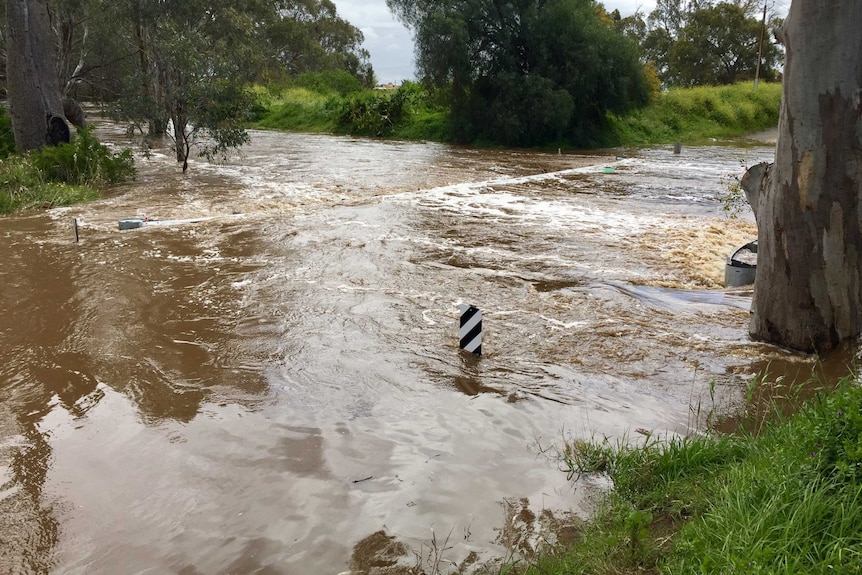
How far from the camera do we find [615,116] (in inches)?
1374

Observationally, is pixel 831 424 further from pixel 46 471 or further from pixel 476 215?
pixel 476 215

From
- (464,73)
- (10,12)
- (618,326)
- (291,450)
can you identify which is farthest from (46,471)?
(464,73)

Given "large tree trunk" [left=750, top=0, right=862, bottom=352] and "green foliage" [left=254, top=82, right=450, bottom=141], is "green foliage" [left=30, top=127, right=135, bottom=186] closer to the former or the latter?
"large tree trunk" [left=750, top=0, right=862, bottom=352]

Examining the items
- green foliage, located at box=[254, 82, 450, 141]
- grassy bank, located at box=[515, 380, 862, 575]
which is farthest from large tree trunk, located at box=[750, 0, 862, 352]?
green foliage, located at box=[254, 82, 450, 141]

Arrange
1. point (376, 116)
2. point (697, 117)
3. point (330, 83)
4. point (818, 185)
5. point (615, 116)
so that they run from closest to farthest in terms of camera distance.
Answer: point (818, 185), point (615, 116), point (376, 116), point (697, 117), point (330, 83)

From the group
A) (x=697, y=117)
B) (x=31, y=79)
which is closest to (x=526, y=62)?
(x=697, y=117)

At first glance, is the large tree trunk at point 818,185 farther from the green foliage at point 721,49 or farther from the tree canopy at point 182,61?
the green foliage at point 721,49

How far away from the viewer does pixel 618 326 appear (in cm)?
755

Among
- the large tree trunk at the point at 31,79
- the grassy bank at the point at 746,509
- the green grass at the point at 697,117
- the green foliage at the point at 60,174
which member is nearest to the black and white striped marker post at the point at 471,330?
the grassy bank at the point at 746,509

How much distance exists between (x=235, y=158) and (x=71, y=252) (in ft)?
49.1

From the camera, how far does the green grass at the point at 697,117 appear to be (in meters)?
35.8

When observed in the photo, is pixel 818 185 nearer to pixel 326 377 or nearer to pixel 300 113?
pixel 326 377

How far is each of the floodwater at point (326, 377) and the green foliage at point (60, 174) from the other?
1.35 meters

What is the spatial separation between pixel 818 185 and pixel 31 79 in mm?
18153
